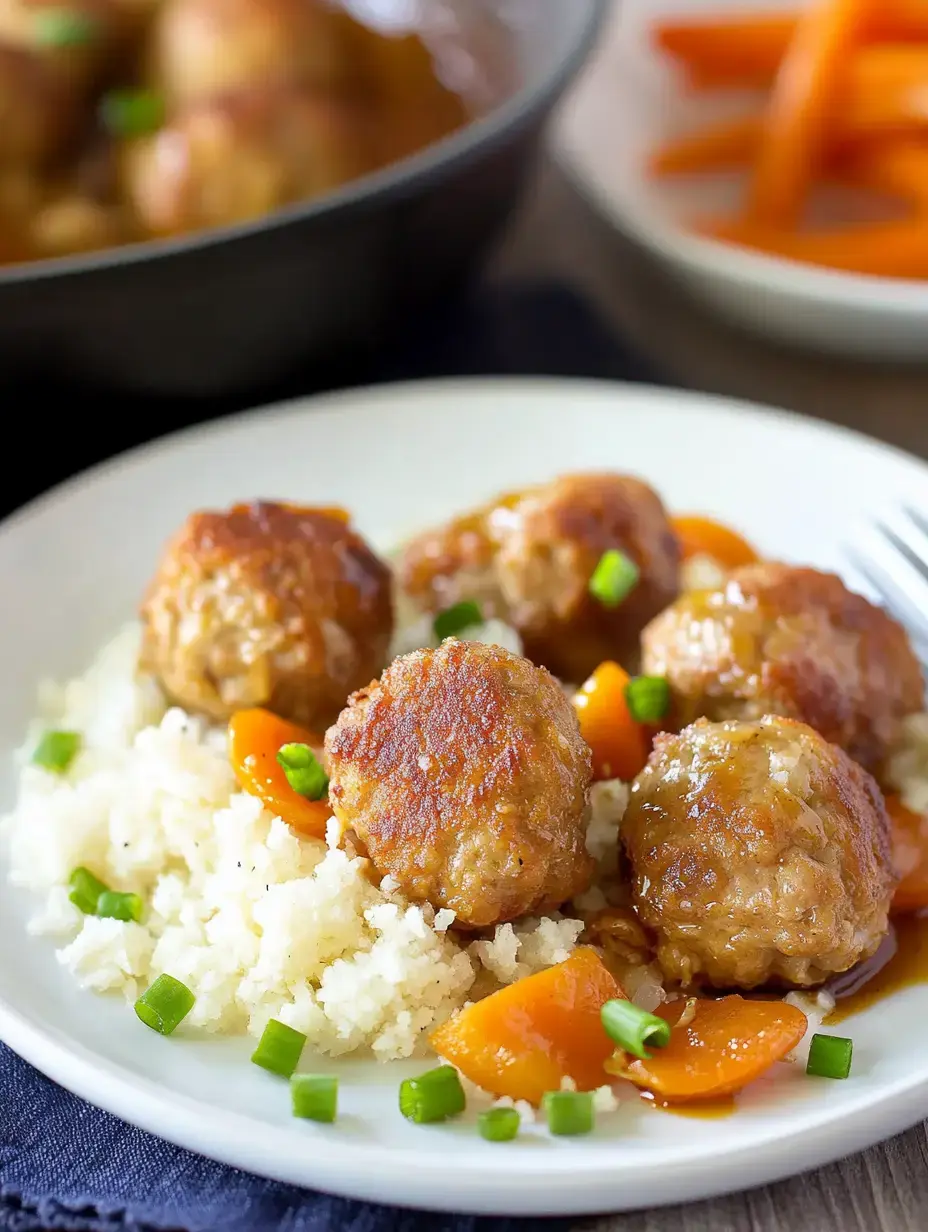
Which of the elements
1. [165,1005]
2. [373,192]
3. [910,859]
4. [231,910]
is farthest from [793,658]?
[373,192]

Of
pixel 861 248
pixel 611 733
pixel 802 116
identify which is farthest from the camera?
pixel 802 116

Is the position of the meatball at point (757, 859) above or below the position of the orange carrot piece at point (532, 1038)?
above

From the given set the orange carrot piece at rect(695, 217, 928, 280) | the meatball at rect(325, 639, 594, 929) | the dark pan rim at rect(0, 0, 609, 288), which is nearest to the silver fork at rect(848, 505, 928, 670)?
the meatball at rect(325, 639, 594, 929)

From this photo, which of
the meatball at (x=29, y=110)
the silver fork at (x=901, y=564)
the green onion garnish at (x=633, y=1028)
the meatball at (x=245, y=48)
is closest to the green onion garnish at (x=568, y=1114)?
the green onion garnish at (x=633, y=1028)

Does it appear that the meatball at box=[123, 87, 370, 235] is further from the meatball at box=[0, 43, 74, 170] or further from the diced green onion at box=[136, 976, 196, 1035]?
the diced green onion at box=[136, 976, 196, 1035]

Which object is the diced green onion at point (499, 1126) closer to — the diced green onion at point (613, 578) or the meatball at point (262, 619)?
the meatball at point (262, 619)

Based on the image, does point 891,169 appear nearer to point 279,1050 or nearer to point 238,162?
point 238,162
